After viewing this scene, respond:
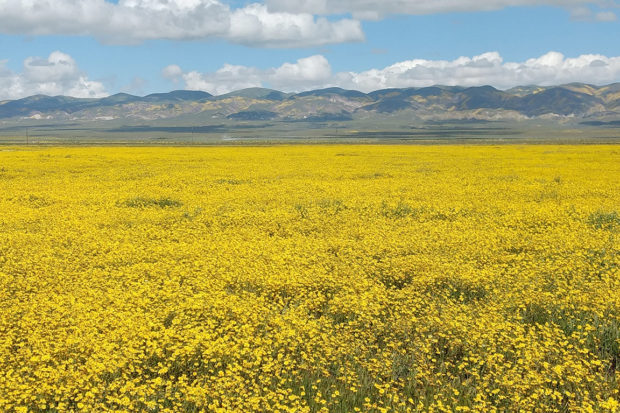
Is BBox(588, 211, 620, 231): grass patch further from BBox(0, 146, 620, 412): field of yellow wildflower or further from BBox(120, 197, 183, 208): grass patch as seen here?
BBox(120, 197, 183, 208): grass patch

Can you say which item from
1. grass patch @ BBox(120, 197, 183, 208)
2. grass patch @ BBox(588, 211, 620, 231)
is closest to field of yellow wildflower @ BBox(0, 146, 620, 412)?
grass patch @ BBox(588, 211, 620, 231)

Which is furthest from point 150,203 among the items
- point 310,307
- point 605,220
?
point 605,220

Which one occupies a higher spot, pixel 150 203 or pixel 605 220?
pixel 150 203

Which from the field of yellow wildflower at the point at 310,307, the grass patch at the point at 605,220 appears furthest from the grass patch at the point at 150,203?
the grass patch at the point at 605,220

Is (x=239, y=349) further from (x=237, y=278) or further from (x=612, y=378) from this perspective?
(x=612, y=378)

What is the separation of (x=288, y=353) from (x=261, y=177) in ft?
90.6

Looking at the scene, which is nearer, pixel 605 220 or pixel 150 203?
pixel 605 220

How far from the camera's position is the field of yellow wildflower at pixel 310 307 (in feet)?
25.1

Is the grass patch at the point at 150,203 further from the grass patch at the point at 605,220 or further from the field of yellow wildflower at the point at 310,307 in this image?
the grass patch at the point at 605,220

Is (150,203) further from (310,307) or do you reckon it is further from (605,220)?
(605,220)

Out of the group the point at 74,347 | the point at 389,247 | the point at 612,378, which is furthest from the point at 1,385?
the point at 389,247

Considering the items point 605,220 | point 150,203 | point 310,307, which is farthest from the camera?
point 150,203

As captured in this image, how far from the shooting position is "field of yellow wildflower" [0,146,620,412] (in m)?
7.65

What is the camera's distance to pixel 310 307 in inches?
434
